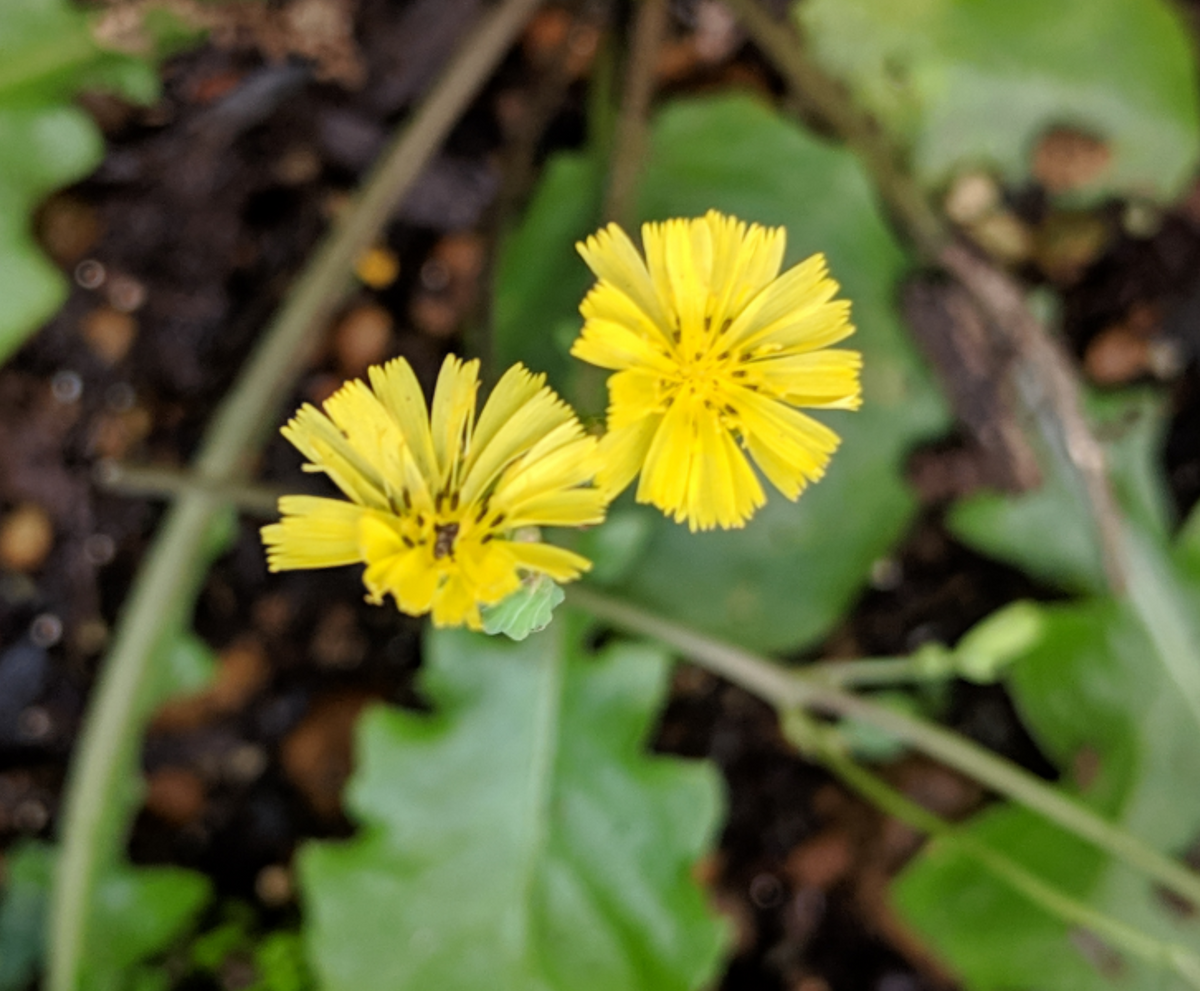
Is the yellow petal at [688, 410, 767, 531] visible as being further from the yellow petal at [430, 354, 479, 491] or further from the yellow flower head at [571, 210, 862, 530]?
the yellow petal at [430, 354, 479, 491]

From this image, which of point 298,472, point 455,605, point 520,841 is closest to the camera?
point 455,605

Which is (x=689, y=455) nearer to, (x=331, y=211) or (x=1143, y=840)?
(x=331, y=211)

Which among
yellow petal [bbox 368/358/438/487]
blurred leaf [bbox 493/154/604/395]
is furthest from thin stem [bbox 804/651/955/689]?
yellow petal [bbox 368/358/438/487]

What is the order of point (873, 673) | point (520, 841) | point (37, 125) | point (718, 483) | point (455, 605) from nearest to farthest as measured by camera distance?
point (455, 605) < point (718, 483) < point (37, 125) < point (520, 841) < point (873, 673)

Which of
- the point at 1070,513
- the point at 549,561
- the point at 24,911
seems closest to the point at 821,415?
the point at 1070,513

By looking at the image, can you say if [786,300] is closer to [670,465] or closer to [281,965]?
[670,465]

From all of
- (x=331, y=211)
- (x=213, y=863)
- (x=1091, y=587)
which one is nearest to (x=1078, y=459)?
(x=1091, y=587)

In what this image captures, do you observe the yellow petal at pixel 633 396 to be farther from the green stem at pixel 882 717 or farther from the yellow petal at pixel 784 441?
the green stem at pixel 882 717
